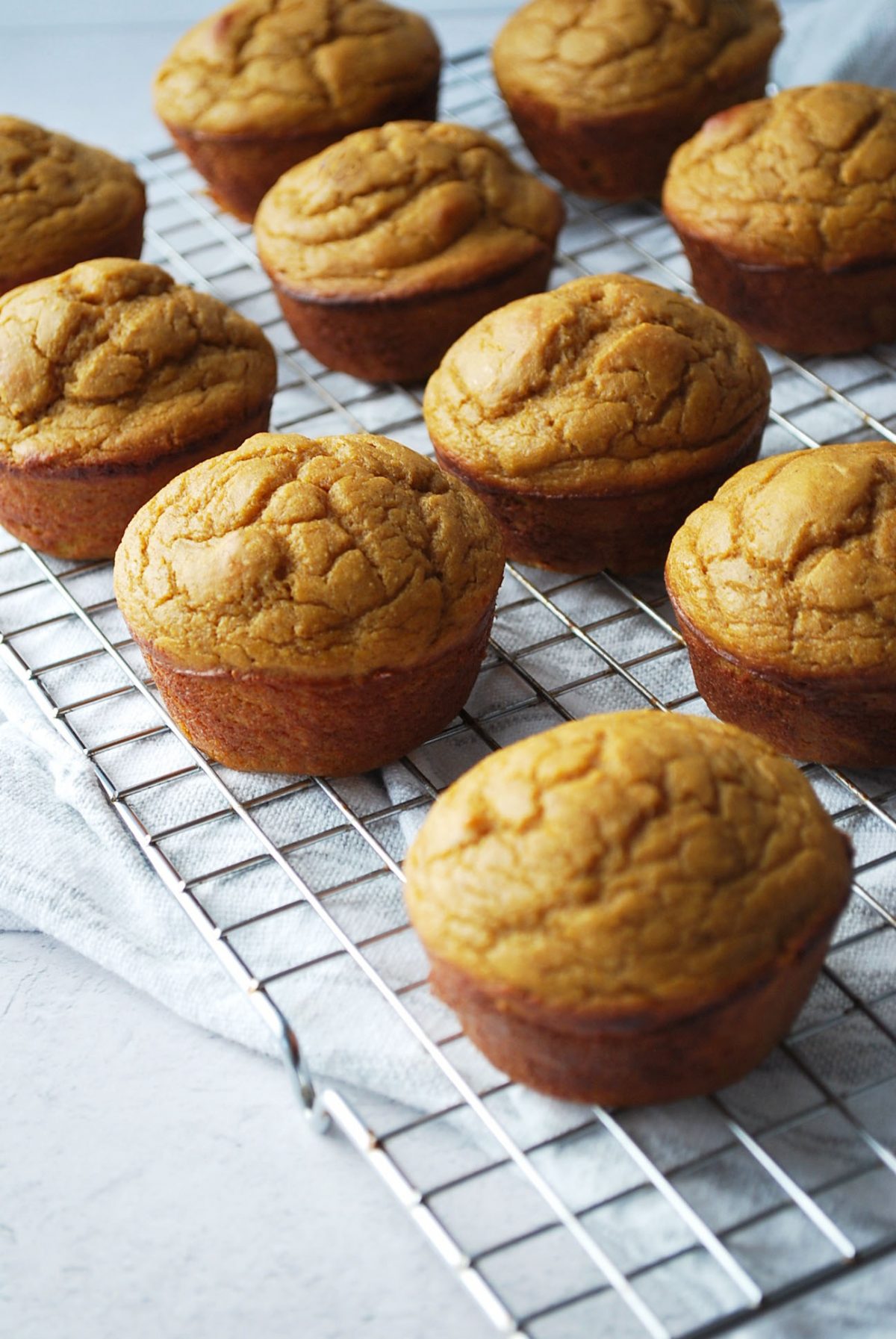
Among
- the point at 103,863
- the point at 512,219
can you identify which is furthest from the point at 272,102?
the point at 103,863

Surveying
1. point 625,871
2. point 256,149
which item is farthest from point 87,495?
point 625,871

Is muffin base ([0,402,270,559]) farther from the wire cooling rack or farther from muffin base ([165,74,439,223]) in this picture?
muffin base ([165,74,439,223])

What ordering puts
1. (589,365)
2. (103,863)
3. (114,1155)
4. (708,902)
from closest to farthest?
1. (708,902)
2. (114,1155)
3. (103,863)
4. (589,365)

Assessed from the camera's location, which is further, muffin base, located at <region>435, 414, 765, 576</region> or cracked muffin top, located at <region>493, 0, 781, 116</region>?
cracked muffin top, located at <region>493, 0, 781, 116</region>

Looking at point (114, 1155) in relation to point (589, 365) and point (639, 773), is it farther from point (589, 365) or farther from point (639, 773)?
point (589, 365)

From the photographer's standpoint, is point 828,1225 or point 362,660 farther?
point 362,660

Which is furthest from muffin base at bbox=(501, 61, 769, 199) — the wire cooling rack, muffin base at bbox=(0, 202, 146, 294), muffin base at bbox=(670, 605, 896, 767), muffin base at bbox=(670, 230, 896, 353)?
muffin base at bbox=(670, 605, 896, 767)

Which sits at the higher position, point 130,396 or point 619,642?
point 130,396
